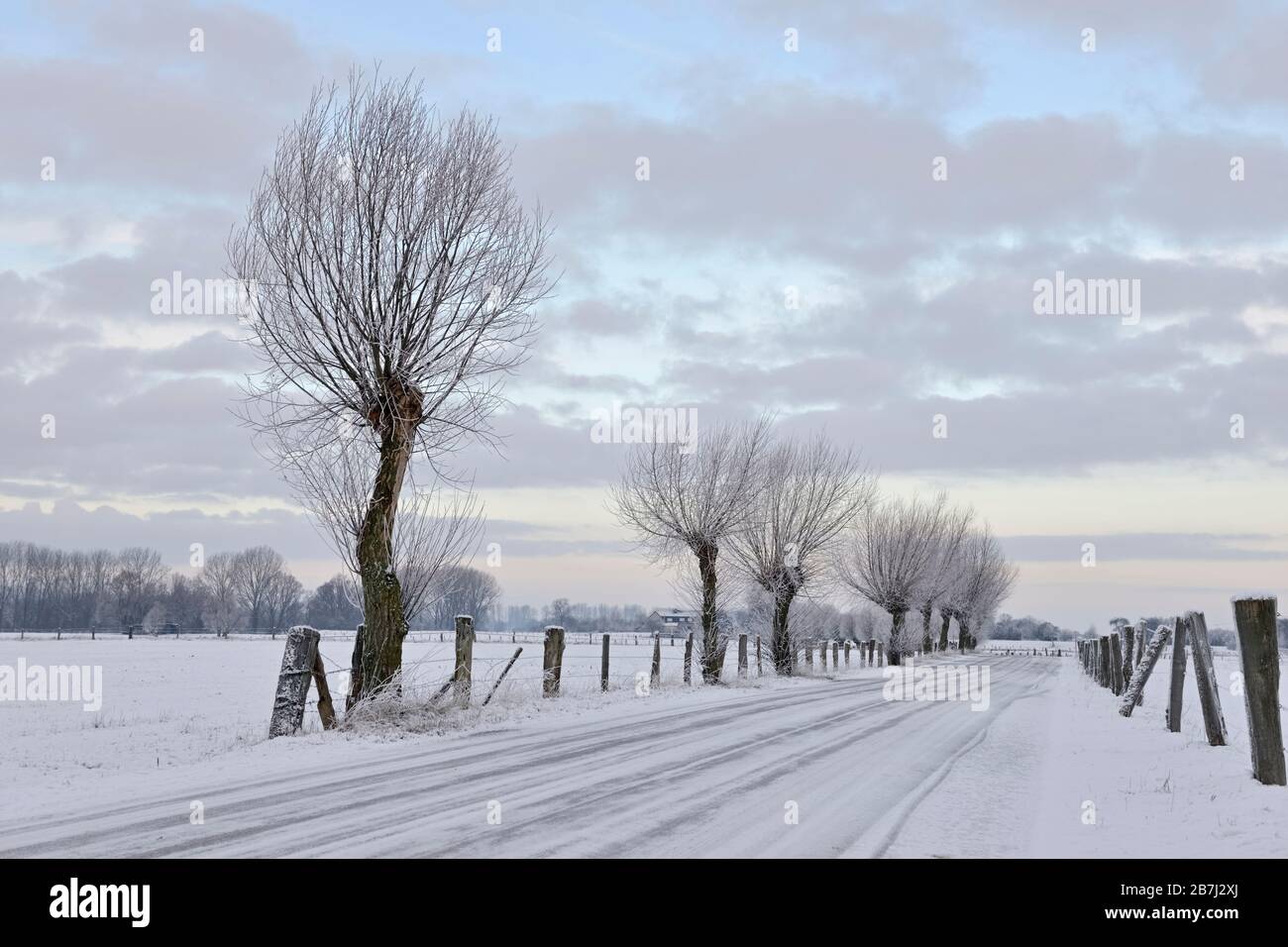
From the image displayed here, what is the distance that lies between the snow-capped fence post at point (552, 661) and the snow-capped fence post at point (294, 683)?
6672 mm

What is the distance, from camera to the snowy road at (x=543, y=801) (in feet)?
19.8

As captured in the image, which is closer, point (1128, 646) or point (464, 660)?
point (464, 660)

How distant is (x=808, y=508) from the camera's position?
35.1 metres

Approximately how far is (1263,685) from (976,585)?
75978 mm

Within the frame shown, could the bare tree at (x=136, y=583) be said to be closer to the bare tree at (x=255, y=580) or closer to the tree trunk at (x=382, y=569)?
the bare tree at (x=255, y=580)

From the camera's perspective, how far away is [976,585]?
80375mm

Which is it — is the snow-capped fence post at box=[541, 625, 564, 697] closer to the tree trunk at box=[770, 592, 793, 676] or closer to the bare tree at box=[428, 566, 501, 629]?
the bare tree at box=[428, 566, 501, 629]

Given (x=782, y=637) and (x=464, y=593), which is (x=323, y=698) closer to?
(x=782, y=637)

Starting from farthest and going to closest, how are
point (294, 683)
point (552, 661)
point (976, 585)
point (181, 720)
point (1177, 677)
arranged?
1. point (976, 585)
2. point (552, 661)
3. point (181, 720)
4. point (1177, 677)
5. point (294, 683)

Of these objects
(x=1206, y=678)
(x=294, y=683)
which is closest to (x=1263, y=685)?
(x=1206, y=678)

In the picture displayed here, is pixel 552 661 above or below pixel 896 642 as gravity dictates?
above

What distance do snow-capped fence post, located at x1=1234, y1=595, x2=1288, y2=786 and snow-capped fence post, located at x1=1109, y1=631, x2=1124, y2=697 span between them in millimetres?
13379

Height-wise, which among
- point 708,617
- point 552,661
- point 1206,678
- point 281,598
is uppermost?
point 1206,678
